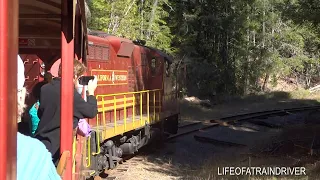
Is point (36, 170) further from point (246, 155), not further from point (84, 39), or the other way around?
point (246, 155)

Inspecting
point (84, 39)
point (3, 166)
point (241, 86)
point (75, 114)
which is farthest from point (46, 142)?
point (241, 86)

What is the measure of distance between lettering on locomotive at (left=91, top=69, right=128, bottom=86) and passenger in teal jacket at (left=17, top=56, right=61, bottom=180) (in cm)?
717

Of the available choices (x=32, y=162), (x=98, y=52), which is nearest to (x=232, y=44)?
(x=98, y=52)

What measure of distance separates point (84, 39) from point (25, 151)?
403cm

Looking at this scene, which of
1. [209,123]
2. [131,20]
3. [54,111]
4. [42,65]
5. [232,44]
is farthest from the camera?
[232,44]

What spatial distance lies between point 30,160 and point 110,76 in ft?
27.5

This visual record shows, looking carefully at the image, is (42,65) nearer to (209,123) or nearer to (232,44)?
(209,123)

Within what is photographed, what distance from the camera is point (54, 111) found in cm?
400

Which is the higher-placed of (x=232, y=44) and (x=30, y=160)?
(x=232, y=44)

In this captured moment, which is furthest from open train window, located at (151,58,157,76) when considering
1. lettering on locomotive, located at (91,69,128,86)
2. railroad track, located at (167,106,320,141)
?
railroad track, located at (167,106,320,141)

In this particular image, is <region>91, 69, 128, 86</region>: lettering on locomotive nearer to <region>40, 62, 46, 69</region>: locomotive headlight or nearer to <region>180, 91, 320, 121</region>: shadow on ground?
<region>40, 62, 46, 69</region>: locomotive headlight

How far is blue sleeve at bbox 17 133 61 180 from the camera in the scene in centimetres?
156

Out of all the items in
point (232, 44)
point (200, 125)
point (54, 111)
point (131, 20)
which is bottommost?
point (200, 125)

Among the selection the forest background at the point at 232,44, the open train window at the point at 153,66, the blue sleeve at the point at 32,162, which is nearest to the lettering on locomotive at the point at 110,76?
the open train window at the point at 153,66
